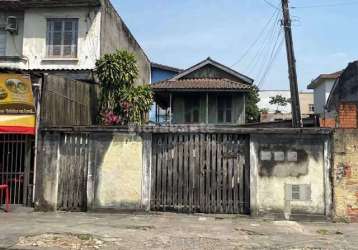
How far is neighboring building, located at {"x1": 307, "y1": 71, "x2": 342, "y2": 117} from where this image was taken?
37406 millimetres

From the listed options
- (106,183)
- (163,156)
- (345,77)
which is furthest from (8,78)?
(345,77)

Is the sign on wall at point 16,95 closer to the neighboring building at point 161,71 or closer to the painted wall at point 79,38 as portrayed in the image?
the painted wall at point 79,38

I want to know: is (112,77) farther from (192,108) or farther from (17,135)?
(192,108)

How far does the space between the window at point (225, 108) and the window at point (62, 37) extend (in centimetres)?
775

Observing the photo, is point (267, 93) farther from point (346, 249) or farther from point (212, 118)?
point (346, 249)

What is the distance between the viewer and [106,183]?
11.7m

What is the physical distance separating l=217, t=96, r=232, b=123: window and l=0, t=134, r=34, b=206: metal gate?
12.2 m

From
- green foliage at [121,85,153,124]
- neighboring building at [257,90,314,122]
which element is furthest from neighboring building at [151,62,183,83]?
neighboring building at [257,90,314,122]

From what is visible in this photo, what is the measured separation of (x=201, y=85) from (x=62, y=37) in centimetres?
701

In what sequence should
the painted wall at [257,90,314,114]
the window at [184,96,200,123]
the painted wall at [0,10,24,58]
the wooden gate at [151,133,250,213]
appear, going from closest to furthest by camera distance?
the wooden gate at [151,133,250,213] → the painted wall at [0,10,24,58] → the window at [184,96,200,123] → the painted wall at [257,90,314,114]

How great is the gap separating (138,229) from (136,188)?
203 centimetres

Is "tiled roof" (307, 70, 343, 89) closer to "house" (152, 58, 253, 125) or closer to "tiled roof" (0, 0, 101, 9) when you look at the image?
"house" (152, 58, 253, 125)

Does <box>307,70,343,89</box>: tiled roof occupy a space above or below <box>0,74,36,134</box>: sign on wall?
above

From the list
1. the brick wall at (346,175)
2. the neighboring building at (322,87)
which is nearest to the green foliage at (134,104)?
the brick wall at (346,175)
